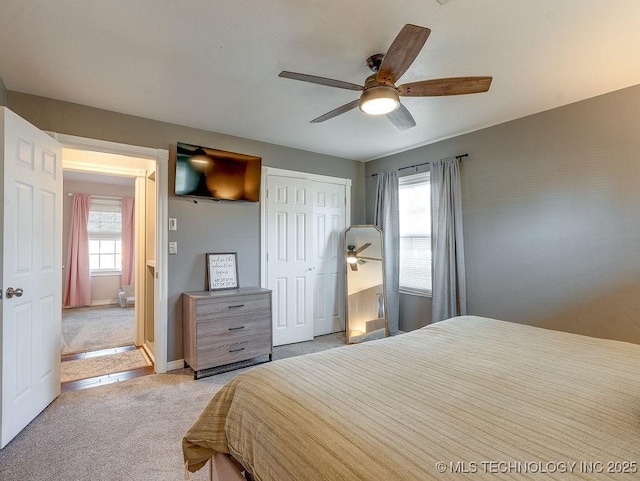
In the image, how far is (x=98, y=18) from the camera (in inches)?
68.6

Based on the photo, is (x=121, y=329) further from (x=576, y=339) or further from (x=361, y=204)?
(x=576, y=339)

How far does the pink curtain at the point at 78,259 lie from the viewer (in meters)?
6.25

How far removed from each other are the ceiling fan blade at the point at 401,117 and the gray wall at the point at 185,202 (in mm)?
1968

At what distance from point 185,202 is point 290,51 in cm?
196

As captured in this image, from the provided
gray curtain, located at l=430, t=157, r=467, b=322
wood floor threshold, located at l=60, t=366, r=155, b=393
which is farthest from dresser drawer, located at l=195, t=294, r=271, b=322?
gray curtain, located at l=430, t=157, r=467, b=322

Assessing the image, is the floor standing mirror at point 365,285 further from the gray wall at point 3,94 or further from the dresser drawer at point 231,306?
the gray wall at point 3,94

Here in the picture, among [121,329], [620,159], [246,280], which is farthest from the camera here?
[121,329]

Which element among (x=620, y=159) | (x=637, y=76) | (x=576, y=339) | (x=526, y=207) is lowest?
(x=576, y=339)

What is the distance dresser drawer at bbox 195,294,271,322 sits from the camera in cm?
301

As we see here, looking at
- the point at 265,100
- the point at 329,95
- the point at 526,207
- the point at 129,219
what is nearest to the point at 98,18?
the point at 265,100

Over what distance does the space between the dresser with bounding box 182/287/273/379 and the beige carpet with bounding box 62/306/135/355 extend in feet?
5.45

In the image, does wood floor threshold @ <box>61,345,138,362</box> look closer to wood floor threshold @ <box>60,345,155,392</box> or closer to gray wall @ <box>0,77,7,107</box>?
wood floor threshold @ <box>60,345,155,392</box>

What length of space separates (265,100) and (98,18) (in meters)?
1.24

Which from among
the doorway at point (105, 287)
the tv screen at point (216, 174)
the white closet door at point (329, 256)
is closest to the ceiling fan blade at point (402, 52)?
the tv screen at point (216, 174)
